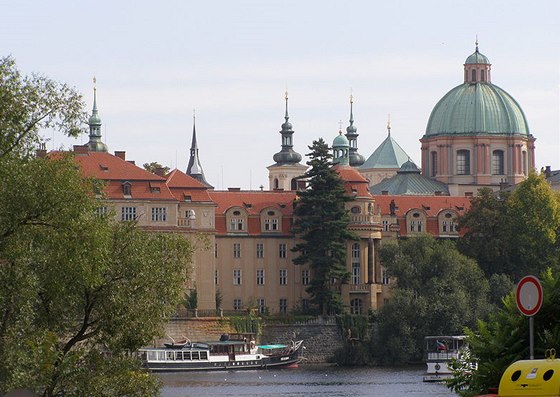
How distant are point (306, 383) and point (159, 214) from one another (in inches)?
1442

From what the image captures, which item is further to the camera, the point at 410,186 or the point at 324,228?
the point at 410,186

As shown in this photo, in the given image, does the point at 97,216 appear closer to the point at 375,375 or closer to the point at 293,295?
the point at 375,375

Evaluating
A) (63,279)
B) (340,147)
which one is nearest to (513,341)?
(63,279)

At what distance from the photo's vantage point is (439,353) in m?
108

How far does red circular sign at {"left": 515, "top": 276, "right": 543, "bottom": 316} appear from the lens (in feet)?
101

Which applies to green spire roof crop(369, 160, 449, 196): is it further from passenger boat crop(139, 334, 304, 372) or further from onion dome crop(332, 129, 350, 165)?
passenger boat crop(139, 334, 304, 372)

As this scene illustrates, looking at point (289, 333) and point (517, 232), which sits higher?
point (517, 232)

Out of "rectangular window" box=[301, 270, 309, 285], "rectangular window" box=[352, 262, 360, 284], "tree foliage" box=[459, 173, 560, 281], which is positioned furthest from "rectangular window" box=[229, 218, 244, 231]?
"tree foliage" box=[459, 173, 560, 281]

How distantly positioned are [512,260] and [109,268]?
3425 inches

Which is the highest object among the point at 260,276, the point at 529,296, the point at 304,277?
the point at 260,276

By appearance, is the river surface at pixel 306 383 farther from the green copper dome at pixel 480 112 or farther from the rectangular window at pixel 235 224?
the green copper dome at pixel 480 112

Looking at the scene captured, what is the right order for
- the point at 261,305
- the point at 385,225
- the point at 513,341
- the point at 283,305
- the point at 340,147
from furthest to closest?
the point at 340,147 → the point at 385,225 → the point at 283,305 → the point at 261,305 → the point at 513,341

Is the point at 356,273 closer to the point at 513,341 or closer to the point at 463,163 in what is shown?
the point at 463,163

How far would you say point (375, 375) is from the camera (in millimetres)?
109562
